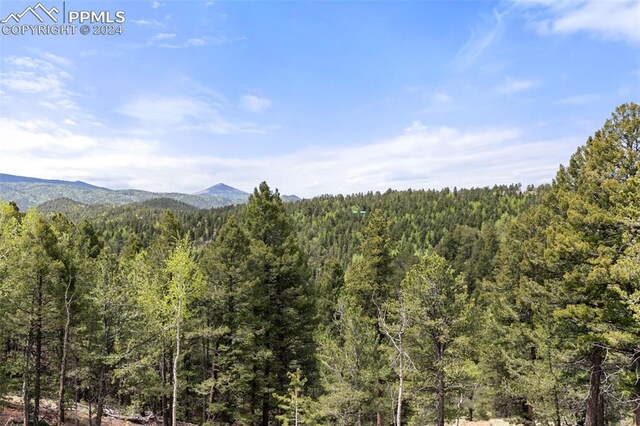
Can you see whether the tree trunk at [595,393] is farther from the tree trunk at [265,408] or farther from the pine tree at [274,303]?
the tree trunk at [265,408]

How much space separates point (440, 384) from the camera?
2070cm

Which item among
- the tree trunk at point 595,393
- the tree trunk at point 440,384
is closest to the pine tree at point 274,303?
the tree trunk at point 440,384

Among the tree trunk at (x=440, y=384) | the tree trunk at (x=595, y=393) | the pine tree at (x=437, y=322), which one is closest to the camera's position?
the tree trunk at (x=595, y=393)

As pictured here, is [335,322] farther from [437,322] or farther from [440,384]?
[440,384]

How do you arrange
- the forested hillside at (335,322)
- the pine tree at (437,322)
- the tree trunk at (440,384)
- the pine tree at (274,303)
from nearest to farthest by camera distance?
the forested hillside at (335,322) → the tree trunk at (440,384) → the pine tree at (437,322) → the pine tree at (274,303)

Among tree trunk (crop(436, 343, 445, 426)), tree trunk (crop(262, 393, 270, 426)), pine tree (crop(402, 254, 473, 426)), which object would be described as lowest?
tree trunk (crop(262, 393, 270, 426))

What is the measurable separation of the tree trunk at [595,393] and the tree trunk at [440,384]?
6580 millimetres

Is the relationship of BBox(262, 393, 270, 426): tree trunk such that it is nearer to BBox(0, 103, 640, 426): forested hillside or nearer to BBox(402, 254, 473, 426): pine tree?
BBox(0, 103, 640, 426): forested hillside

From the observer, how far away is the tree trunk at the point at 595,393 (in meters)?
17.9

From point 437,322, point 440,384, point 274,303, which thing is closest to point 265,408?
point 274,303

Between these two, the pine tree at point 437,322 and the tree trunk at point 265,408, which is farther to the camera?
the tree trunk at point 265,408

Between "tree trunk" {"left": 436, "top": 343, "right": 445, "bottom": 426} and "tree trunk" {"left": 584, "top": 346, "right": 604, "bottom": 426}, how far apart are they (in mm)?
6580

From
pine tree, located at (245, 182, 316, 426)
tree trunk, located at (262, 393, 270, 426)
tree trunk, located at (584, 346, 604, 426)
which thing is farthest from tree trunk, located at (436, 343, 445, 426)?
tree trunk, located at (262, 393, 270, 426)

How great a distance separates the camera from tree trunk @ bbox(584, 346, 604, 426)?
17.9m
